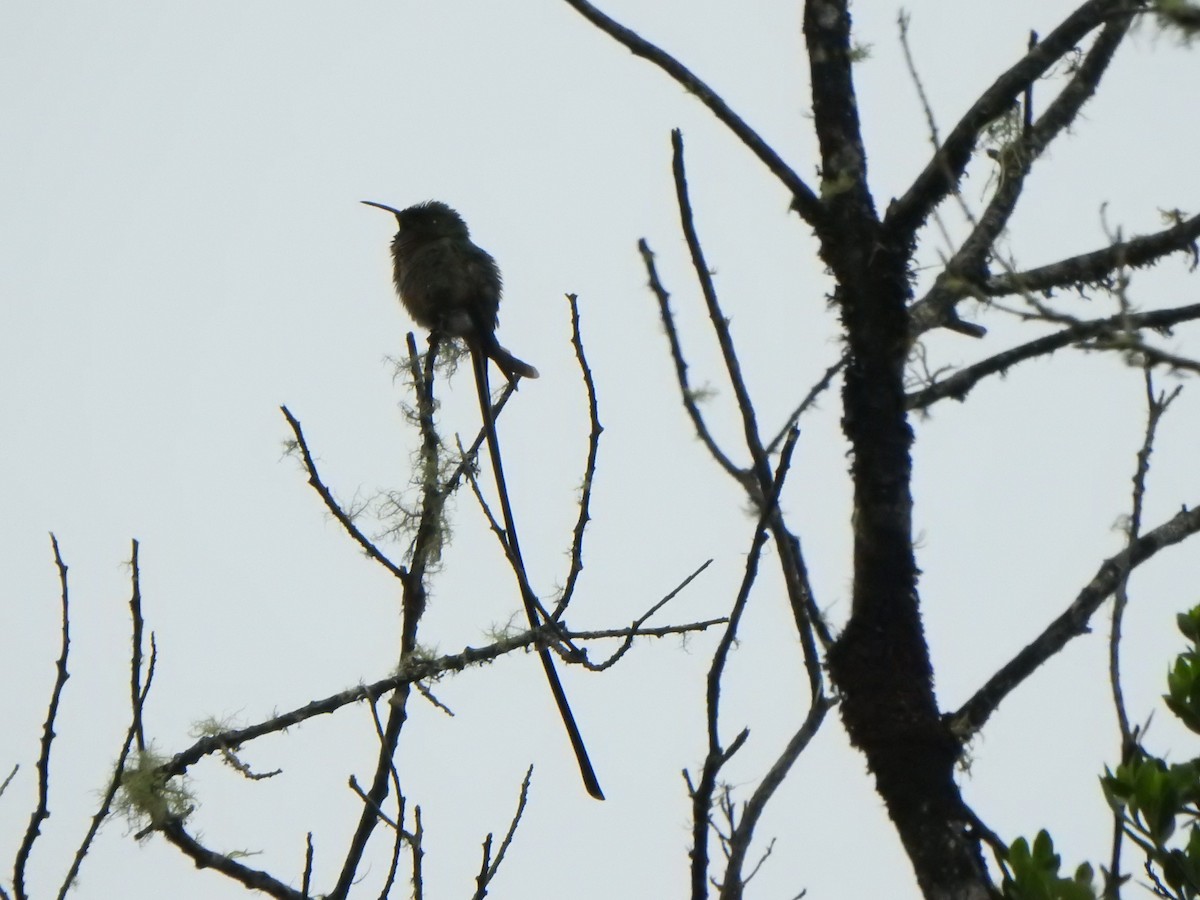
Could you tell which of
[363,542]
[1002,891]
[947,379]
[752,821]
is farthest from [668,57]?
[363,542]

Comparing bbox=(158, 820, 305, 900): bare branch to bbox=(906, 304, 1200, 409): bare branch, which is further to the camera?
bbox=(158, 820, 305, 900): bare branch

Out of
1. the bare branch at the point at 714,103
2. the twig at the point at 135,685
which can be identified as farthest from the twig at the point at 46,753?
the bare branch at the point at 714,103

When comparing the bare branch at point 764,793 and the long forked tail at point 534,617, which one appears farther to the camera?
the long forked tail at point 534,617

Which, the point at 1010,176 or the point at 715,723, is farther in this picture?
the point at 1010,176

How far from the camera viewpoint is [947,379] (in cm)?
165

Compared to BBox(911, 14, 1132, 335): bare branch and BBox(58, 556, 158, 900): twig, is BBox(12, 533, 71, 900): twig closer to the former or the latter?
BBox(58, 556, 158, 900): twig

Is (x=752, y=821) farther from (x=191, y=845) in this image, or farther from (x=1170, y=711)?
(x=191, y=845)

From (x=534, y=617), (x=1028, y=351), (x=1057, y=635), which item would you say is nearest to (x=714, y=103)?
(x=1028, y=351)

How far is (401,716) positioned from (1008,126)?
54.8 inches

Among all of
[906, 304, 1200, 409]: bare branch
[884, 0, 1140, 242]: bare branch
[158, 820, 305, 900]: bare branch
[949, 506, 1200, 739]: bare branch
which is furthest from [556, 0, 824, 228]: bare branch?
[158, 820, 305, 900]: bare branch

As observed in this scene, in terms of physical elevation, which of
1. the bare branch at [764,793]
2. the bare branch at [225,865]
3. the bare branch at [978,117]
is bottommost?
the bare branch at [764,793]

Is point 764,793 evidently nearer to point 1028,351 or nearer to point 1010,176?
point 1028,351

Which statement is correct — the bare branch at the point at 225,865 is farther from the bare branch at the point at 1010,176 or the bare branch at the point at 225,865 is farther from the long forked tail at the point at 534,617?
the bare branch at the point at 1010,176

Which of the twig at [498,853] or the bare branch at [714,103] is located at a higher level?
the bare branch at [714,103]
